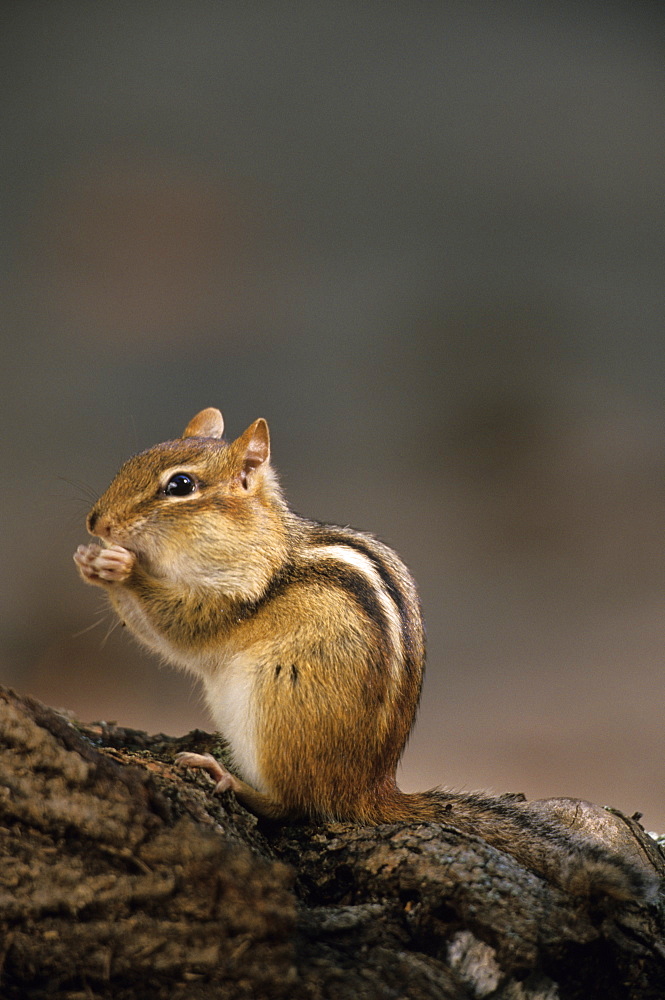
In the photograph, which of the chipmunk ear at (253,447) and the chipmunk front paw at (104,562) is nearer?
the chipmunk front paw at (104,562)

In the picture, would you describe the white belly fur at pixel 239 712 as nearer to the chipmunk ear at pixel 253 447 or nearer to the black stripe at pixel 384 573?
the black stripe at pixel 384 573

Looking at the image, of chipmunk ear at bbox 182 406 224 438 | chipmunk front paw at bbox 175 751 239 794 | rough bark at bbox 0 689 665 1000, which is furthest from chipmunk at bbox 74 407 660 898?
chipmunk ear at bbox 182 406 224 438

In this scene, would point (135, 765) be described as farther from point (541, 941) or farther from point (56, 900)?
point (541, 941)

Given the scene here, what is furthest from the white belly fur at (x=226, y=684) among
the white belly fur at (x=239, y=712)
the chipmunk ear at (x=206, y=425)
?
the chipmunk ear at (x=206, y=425)

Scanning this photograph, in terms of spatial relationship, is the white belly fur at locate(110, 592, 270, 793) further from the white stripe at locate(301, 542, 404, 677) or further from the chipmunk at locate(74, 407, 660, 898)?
the white stripe at locate(301, 542, 404, 677)

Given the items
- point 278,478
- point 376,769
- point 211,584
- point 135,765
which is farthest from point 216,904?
point 278,478
